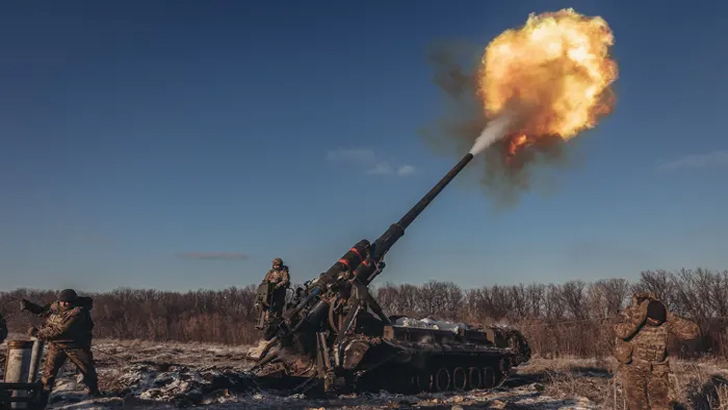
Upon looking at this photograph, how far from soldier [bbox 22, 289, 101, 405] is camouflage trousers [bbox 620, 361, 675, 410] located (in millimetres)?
9114

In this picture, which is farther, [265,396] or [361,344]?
[361,344]

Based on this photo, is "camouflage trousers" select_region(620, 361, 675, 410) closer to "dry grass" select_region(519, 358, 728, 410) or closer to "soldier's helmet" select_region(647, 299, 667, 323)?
"dry grass" select_region(519, 358, 728, 410)

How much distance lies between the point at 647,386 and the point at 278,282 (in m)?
8.54

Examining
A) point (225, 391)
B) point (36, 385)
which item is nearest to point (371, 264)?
point (225, 391)

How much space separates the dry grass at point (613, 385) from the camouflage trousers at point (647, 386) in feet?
1.23

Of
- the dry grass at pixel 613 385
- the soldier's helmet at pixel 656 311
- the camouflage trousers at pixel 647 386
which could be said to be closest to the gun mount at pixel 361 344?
the dry grass at pixel 613 385

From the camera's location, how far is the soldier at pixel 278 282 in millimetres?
13334

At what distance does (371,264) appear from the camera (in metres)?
13.9

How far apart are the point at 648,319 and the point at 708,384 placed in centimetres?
496

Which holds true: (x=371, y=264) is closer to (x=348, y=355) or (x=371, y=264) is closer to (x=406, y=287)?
(x=348, y=355)

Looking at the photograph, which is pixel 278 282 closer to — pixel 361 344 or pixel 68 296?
pixel 361 344

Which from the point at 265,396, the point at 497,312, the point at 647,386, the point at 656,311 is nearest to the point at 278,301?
the point at 265,396

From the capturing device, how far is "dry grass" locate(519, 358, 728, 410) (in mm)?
9539

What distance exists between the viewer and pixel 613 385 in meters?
9.54
